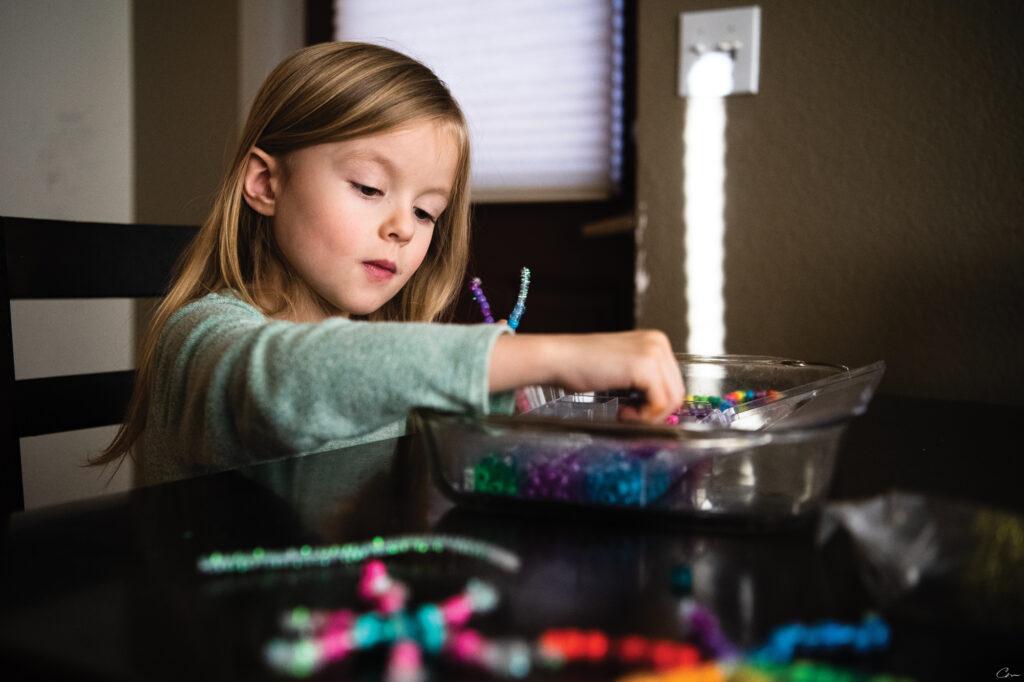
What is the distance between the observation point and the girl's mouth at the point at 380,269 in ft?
3.15

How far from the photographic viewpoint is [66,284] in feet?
3.23

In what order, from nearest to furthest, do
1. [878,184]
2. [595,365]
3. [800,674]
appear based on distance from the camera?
[800,674], [595,365], [878,184]

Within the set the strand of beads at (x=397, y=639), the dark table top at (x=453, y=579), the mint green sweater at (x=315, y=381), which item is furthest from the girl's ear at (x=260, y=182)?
the strand of beads at (x=397, y=639)

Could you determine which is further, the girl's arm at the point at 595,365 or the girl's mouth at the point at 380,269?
the girl's mouth at the point at 380,269

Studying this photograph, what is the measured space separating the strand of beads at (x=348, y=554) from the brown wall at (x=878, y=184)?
955mm

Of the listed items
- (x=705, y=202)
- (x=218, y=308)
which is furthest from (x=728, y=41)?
(x=218, y=308)

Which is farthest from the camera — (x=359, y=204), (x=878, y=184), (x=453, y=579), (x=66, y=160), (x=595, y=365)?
(x=66, y=160)

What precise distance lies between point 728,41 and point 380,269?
0.69 meters

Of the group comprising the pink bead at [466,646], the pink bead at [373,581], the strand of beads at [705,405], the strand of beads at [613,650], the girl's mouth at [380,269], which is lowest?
the pink bead at [373,581]

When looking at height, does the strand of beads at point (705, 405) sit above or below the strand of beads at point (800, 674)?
above

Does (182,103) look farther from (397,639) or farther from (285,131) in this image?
(397,639)

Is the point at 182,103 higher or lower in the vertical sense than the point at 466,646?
higher

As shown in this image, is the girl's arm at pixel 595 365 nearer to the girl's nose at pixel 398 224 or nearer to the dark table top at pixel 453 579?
the dark table top at pixel 453 579

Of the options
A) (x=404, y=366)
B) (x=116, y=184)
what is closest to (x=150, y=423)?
(x=404, y=366)
